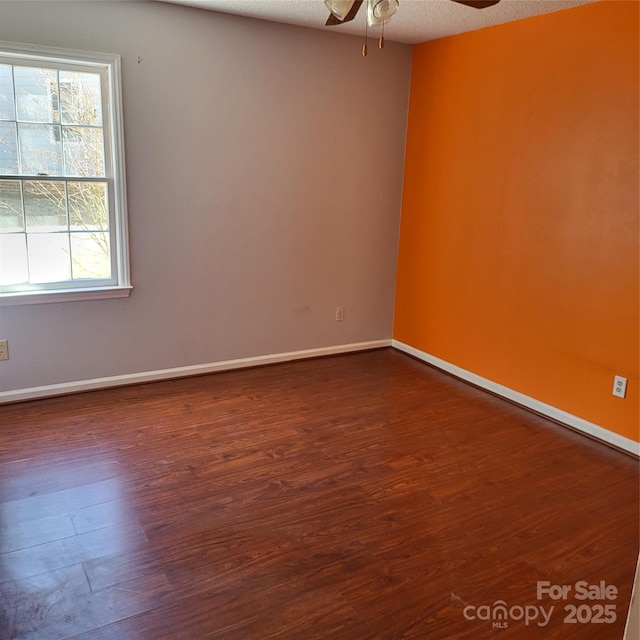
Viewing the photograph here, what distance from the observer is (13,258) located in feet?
11.0

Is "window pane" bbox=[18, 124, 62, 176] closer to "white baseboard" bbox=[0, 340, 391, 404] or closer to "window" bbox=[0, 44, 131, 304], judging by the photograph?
"window" bbox=[0, 44, 131, 304]

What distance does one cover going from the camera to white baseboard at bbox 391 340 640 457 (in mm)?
3180

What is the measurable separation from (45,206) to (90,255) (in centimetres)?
38

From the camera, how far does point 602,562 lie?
7.31 feet

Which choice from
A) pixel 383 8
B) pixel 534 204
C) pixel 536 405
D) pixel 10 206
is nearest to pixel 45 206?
pixel 10 206

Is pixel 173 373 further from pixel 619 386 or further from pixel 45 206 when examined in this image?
pixel 619 386

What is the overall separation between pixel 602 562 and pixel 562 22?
282 centimetres

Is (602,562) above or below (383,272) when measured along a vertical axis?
below

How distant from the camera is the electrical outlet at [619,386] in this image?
3123 mm

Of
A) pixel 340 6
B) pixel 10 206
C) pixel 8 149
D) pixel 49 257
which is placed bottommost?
pixel 49 257

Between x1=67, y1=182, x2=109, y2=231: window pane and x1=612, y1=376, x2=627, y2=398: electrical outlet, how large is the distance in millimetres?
3127

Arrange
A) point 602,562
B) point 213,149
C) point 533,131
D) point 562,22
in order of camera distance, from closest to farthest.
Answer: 1. point 602,562
2. point 562,22
3. point 533,131
4. point 213,149

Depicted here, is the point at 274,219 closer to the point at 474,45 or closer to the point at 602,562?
the point at 474,45

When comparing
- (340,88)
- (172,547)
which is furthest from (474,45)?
(172,547)
